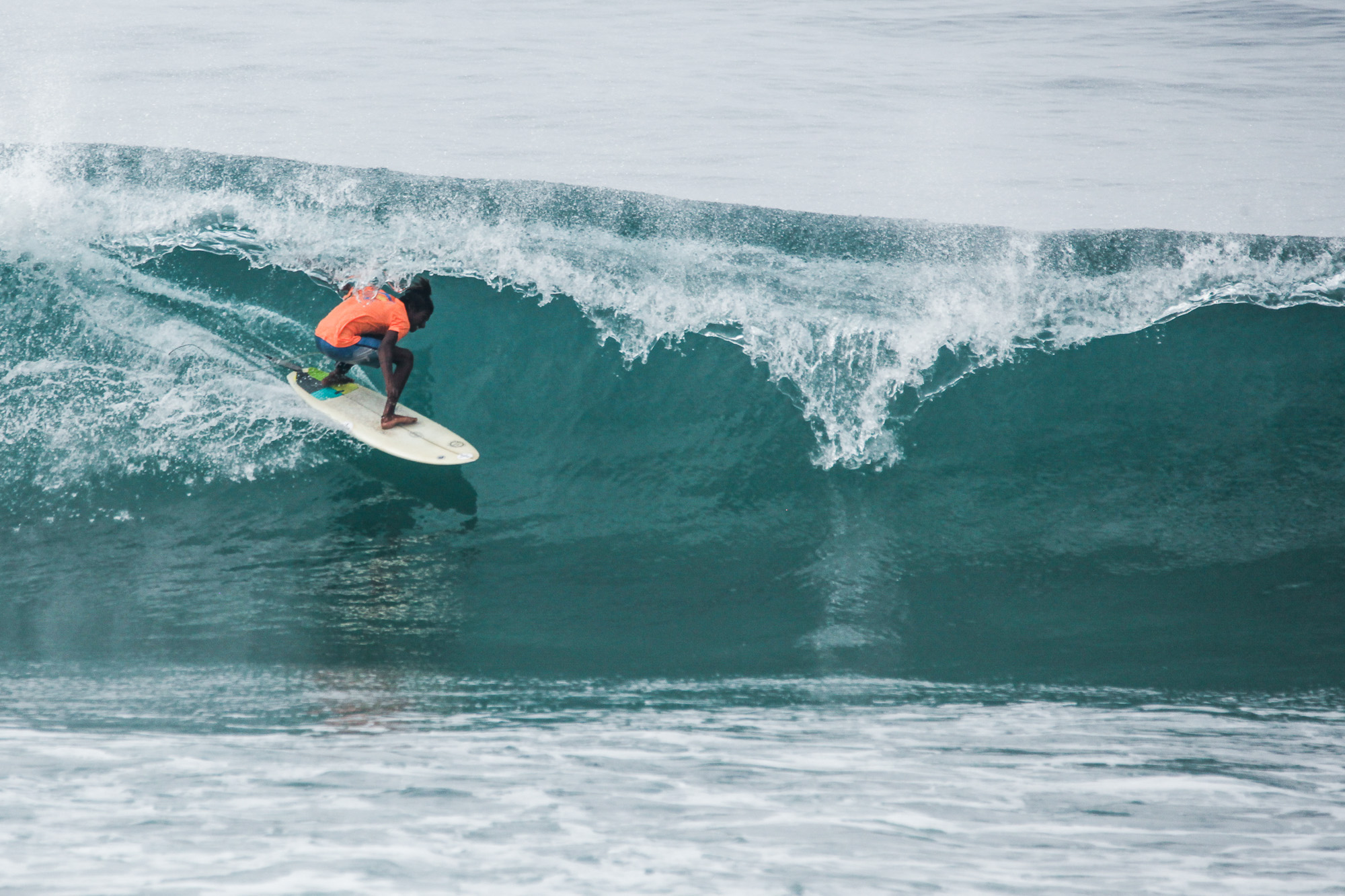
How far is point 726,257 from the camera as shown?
8445mm

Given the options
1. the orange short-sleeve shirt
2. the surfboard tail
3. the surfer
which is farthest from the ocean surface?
the orange short-sleeve shirt

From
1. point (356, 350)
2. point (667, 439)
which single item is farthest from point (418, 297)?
point (667, 439)

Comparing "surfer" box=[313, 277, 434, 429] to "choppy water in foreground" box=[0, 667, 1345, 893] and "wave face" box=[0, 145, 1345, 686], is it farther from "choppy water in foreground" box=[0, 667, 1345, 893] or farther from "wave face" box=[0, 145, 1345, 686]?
"choppy water in foreground" box=[0, 667, 1345, 893]

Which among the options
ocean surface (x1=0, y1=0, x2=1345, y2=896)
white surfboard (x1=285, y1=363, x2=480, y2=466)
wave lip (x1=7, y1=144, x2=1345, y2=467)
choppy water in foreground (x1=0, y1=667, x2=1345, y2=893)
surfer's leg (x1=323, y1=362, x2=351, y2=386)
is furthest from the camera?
wave lip (x1=7, y1=144, x2=1345, y2=467)

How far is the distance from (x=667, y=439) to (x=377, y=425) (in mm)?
2097

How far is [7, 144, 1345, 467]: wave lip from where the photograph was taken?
7.62 m

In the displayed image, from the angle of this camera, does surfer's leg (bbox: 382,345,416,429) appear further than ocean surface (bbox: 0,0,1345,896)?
Yes

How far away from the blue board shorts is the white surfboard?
1.17 feet

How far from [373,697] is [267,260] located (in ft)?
16.7

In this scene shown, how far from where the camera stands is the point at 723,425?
7086 mm

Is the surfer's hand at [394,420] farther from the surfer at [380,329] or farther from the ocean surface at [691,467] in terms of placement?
the ocean surface at [691,467]

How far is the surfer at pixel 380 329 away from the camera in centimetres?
634

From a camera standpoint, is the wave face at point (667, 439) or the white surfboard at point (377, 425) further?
the white surfboard at point (377, 425)

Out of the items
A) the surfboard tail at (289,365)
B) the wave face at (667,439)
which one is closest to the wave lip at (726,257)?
the wave face at (667,439)
